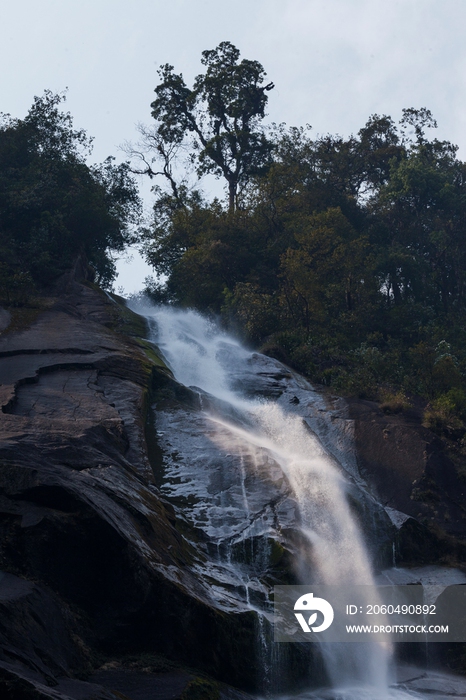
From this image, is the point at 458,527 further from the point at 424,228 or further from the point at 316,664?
the point at 424,228

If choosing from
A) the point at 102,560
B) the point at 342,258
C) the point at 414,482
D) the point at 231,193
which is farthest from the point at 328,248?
the point at 102,560

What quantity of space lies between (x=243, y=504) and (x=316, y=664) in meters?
3.07

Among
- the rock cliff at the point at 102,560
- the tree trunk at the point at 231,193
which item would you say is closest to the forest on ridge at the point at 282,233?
the tree trunk at the point at 231,193

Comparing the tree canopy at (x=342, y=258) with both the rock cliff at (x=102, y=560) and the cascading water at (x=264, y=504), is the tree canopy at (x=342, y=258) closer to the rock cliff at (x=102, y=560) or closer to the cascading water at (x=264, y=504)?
the cascading water at (x=264, y=504)

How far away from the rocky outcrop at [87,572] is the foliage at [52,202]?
1509 centimetres

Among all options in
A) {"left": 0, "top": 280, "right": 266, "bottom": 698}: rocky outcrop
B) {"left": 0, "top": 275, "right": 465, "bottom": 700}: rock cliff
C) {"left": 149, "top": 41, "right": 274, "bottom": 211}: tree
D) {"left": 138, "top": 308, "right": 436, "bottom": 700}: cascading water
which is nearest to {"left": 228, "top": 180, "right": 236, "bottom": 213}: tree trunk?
{"left": 149, "top": 41, "right": 274, "bottom": 211}: tree

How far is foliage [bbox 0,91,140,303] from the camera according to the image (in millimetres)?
27781

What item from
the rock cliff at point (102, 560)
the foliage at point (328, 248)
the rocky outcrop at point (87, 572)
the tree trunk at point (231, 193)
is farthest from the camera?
the tree trunk at point (231, 193)

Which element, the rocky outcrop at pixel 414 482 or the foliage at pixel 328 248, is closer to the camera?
the rocky outcrop at pixel 414 482

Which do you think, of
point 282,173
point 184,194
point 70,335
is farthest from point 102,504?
point 184,194

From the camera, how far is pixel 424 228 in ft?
116

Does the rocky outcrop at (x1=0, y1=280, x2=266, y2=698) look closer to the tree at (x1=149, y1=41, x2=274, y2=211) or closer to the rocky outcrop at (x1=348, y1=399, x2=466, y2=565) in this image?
the rocky outcrop at (x1=348, y1=399, x2=466, y2=565)

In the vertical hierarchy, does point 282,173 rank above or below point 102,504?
above

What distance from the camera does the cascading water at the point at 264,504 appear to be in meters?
10.8
